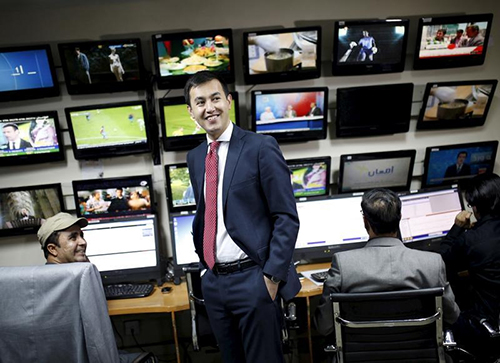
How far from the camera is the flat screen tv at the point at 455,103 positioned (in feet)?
9.66

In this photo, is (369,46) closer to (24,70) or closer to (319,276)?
(319,276)

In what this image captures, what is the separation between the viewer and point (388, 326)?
68.6 inches

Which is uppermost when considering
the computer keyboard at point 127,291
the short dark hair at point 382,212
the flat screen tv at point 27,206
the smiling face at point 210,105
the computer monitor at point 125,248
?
the smiling face at point 210,105

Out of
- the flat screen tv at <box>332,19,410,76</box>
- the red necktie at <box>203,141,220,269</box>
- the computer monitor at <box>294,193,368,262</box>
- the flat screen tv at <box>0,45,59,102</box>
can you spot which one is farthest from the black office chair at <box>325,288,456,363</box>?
the flat screen tv at <box>0,45,59,102</box>

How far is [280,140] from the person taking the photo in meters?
2.92

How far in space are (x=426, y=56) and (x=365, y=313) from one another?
6.08ft

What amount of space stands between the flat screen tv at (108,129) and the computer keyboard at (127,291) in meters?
0.82

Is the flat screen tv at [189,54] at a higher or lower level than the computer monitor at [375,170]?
higher

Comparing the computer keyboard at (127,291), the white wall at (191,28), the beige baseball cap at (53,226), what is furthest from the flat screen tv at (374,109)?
the beige baseball cap at (53,226)

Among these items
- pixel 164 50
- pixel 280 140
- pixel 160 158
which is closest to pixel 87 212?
pixel 160 158

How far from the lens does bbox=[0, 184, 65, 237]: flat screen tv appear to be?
9.45ft

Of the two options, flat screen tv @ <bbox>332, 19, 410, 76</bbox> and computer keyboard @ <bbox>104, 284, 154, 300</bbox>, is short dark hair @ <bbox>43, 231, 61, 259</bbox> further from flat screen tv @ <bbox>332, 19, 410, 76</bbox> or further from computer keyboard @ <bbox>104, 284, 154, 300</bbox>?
flat screen tv @ <bbox>332, 19, 410, 76</bbox>

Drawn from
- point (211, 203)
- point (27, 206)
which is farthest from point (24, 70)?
point (211, 203)

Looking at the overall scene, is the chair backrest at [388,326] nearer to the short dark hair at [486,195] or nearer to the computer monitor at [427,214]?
the short dark hair at [486,195]
